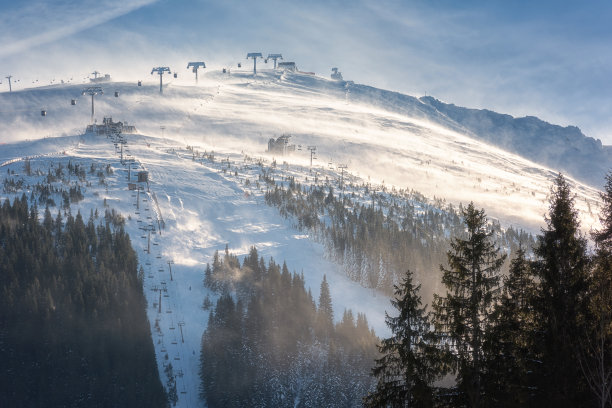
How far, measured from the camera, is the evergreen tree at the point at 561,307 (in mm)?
20438

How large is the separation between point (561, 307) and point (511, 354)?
3.13 metres

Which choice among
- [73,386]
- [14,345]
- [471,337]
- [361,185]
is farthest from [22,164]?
[471,337]

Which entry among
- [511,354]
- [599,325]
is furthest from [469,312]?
[599,325]

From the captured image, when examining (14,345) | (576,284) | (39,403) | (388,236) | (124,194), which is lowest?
(39,403)

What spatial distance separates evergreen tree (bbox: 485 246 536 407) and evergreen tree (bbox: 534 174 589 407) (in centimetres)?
51

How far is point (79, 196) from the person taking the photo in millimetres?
105750

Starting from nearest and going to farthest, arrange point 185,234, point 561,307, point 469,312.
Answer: point 469,312
point 561,307
point 185,234

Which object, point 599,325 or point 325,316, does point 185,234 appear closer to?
point 325,316

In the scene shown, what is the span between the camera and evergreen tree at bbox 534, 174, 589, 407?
2044 centimetres

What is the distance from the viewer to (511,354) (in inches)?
826

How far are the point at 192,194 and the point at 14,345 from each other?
6230cm

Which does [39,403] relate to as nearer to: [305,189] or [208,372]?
[208,372]

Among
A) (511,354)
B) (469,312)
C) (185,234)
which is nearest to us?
(469,312)

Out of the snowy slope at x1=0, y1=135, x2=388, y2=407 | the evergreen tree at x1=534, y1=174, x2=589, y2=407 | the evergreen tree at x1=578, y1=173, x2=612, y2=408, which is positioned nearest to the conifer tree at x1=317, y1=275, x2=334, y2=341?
the snowy slope at x1=0, y1=135, x2=388, y2=407
